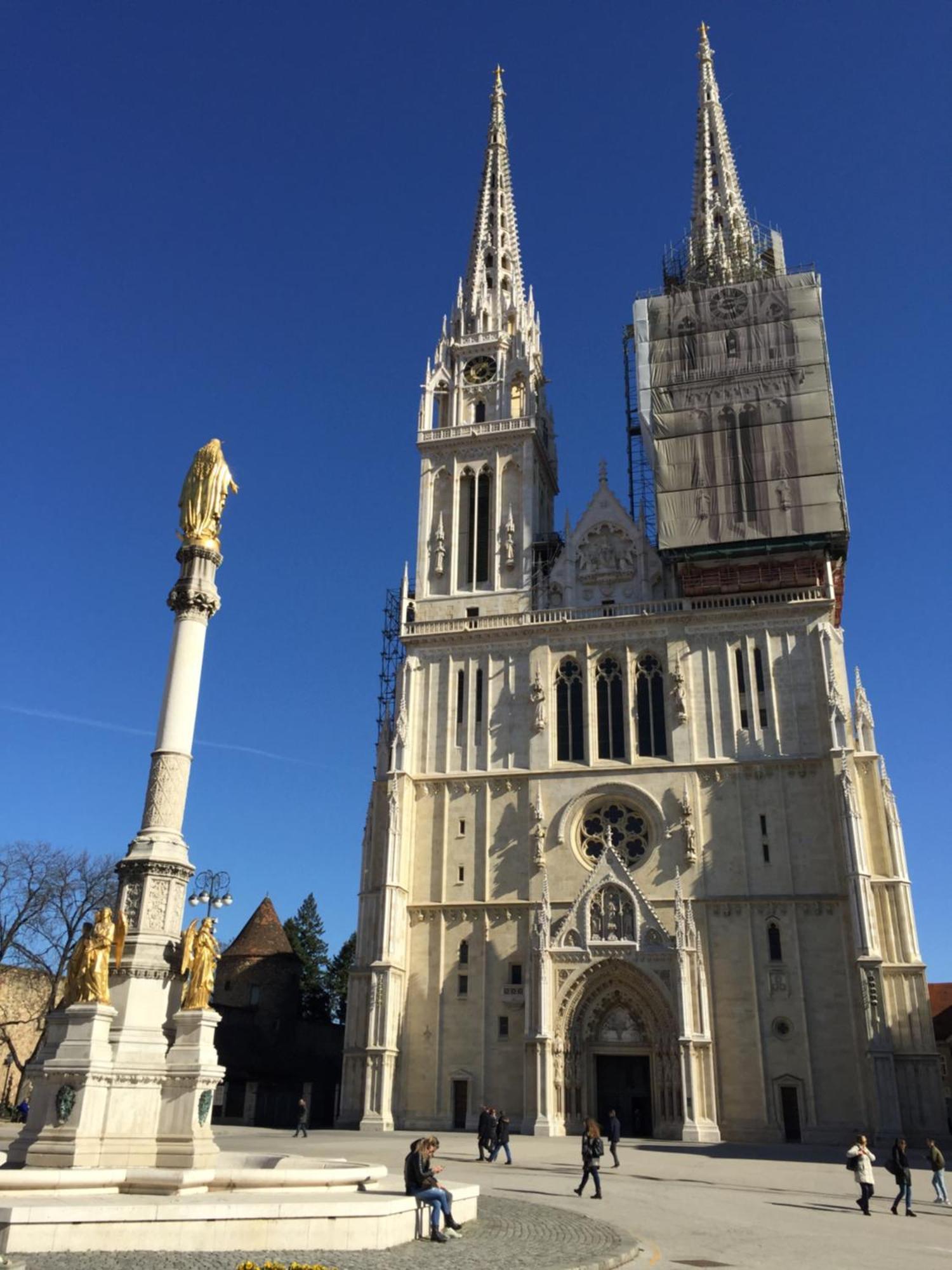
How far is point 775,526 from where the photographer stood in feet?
131

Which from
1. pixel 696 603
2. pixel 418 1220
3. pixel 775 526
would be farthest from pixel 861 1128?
pixel 418 1220

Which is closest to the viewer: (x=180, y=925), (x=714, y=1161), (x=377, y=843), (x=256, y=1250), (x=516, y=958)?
(x=256, y=1250)

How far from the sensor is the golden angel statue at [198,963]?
16.8 metres

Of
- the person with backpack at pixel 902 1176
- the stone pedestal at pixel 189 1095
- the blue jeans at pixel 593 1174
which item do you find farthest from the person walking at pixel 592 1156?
the stone pedestal at pixel 189 1095

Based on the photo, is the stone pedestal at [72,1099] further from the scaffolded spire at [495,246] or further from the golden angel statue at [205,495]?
the scaffolded spire at [495,246]

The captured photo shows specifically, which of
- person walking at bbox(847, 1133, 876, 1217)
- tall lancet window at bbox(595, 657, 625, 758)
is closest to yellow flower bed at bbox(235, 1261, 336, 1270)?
person walking at bbox(847, 1133, 876, 1217)

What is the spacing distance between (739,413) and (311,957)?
129ft

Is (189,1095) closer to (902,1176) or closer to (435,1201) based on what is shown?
(435,1201)

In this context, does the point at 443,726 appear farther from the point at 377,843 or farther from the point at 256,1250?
the point at 256,1250

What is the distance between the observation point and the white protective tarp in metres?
40.3

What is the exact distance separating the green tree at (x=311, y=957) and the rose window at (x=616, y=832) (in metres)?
20.8

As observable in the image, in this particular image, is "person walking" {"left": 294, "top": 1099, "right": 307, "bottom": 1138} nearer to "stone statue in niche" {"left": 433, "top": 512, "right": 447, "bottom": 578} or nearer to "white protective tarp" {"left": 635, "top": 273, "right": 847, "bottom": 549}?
"stone statue in niche" {"left": 433, "top": 512, "right": 447, "bottom": 578}

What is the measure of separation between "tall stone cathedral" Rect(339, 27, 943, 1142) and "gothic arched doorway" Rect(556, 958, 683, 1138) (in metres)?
0.09

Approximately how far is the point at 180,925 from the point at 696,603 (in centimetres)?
2663
